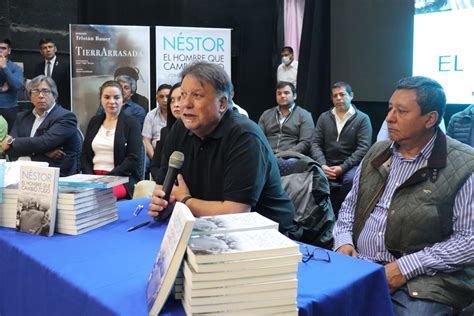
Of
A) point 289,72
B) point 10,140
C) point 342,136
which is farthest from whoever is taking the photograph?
point 289,72

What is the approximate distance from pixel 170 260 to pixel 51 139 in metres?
2.66

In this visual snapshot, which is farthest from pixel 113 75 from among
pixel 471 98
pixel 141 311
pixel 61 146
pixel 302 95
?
pixel 141 311

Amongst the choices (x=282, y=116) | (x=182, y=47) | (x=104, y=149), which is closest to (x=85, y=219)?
(x=104, y=149)

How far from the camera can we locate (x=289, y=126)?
5.20 metres

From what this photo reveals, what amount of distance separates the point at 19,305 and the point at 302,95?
17.5ft

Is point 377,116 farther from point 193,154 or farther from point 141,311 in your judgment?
point 141,311

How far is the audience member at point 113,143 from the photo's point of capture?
365 centimetres

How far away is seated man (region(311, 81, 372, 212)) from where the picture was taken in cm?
466

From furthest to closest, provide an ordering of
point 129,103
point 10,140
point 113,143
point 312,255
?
point 129,103, point 113,143, point 10,140, point 312,255

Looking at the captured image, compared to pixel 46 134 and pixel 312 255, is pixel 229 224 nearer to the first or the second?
pixel 312 255

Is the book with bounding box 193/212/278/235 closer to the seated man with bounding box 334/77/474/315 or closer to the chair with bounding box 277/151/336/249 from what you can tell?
the seated man with bounding box 334/77/474/315

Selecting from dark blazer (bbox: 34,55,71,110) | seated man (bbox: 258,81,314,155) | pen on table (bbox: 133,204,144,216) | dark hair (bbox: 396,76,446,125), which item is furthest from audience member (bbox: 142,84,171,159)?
dark hair (bbox: 396,76,446,125)

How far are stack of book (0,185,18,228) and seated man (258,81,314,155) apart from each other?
347 centimetres

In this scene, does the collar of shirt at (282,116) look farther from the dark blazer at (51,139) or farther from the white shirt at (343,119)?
the dark blazer at (51,139)
